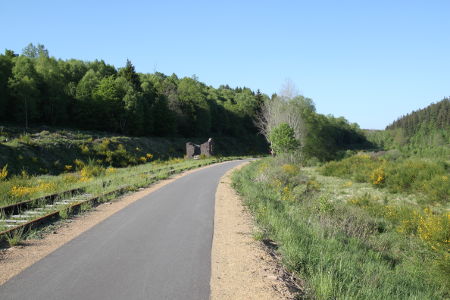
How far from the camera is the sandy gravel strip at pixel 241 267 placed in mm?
5512

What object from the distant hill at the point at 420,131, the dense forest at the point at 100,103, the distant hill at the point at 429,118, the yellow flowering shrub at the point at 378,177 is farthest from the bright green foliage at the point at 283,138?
the distant hill at the point at 429,118

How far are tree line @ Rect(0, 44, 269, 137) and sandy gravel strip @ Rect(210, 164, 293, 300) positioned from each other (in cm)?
4272

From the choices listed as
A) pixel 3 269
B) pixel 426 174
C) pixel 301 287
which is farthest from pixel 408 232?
pixel 426 174

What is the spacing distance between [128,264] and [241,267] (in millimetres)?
2146

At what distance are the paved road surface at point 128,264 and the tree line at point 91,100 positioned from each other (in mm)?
41341

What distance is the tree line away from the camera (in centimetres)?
4553

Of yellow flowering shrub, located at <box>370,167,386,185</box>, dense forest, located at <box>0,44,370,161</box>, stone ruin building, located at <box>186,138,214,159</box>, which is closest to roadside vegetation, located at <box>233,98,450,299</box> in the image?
yellow flowering shrub, located at <box>370,167,386,185</box>

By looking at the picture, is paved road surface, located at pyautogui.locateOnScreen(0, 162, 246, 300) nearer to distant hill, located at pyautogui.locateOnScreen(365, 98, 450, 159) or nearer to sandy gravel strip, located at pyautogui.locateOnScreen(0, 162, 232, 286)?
sandy gravel strip, located at pyautogui.locateOnScreen(0, 162, 232, 286)

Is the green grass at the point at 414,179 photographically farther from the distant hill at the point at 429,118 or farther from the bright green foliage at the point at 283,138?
the distant hill at the point at 429,118

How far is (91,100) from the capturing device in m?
53.1

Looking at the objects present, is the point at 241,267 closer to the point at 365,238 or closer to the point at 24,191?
the point at 365,238

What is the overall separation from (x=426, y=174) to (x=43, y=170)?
31118 mm

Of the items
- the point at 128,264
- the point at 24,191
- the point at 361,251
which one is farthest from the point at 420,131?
the point at 128,264

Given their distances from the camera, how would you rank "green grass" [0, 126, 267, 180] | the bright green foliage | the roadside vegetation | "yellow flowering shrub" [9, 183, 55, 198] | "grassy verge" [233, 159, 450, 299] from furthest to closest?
1. the bright green foliage
2. "green grass" [0, 126, 267, 180]
3. "yellow flowering shrub" [9, 183, 55, 198]
4. the roadside vegetation
5. "grassy verge" [233, 159, 450, 299]
